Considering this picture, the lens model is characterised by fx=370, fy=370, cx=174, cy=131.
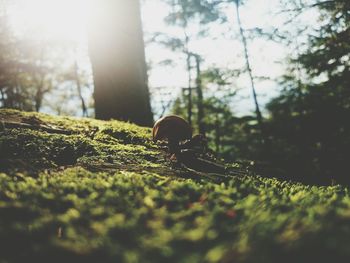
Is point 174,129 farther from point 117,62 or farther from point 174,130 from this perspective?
point 117,62

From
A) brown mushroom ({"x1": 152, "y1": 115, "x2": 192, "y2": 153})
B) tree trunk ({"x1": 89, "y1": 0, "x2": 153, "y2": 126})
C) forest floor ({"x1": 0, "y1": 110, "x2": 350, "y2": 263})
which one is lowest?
forest floor ({"x1": 0, "y1": 110, "x2": 350, "y2": 263})

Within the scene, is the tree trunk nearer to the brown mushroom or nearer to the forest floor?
the brown mushroom

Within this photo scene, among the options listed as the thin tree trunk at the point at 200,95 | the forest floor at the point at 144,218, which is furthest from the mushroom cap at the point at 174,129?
the thin tree trunk at the point at 200,95

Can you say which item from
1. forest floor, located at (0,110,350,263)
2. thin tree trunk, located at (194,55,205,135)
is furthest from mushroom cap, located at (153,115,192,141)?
thin tree trunk, located at (194,55,205,135)

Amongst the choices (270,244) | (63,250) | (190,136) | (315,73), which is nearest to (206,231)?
(270,244)

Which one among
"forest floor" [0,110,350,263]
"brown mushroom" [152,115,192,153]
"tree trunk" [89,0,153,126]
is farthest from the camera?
"tree trunk" [89,0,153,126]

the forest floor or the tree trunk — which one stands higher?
the tree trunk

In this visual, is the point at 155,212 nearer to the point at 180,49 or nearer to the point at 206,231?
the point at 206,231
